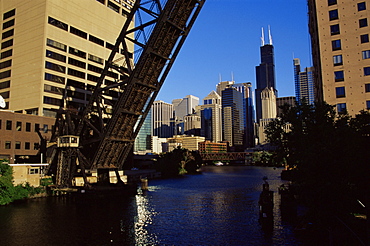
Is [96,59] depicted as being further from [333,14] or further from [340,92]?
[340,92]

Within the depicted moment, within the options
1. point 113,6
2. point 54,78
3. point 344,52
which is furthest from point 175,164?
point 344,52

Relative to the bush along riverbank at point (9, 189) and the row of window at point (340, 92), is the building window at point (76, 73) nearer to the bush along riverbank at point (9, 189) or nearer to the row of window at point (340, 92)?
the bush along riverbank at point (9, 189)

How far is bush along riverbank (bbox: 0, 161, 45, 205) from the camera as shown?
37406 millimetres

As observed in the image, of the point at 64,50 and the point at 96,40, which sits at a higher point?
the point at 96,40

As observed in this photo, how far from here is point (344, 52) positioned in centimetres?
4284

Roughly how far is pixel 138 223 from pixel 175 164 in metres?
66.9

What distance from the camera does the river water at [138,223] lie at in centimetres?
2370

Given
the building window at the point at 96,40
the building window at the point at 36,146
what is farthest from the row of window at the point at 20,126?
the building window at the point at 96,40

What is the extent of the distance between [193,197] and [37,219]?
22.2 metres

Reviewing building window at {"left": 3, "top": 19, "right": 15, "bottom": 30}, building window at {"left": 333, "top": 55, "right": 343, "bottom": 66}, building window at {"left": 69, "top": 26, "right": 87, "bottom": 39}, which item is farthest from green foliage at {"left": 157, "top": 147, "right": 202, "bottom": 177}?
building window at {"left": 333, "top": 55, "right": 343, "bottom": 66}

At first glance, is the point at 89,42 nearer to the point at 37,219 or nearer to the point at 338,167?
the point at 37,219

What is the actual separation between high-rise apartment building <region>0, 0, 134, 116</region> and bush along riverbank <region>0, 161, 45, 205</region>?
89.3 feet

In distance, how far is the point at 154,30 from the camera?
1590 inches

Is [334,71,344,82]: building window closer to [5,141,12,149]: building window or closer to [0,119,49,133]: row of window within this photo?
[0,119,49,133]: row of window
